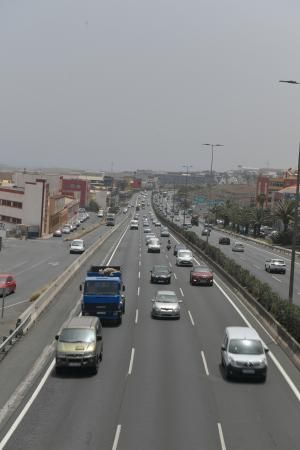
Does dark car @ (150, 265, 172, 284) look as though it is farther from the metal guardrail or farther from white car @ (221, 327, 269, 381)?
white car @ (221, 327, 269, 381)

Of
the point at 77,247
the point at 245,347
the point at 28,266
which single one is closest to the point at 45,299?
the point at 245,347

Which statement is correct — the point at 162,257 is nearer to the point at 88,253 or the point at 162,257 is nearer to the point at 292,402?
the point at 88,253

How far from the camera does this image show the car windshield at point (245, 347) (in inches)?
896

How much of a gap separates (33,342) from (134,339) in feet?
13.9

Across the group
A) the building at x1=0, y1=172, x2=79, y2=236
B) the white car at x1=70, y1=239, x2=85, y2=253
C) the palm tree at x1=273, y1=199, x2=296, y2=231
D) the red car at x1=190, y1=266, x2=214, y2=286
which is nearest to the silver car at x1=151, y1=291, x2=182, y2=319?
the red car at x1=190, y1=266, x2=214, y2=286

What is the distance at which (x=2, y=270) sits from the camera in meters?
60.6

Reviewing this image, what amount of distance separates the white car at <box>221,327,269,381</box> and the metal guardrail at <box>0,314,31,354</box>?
8066mm

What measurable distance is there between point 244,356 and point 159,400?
412 centimetres

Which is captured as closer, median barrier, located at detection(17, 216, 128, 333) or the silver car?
median barrier, located at detection(17, 216, 128, 333)

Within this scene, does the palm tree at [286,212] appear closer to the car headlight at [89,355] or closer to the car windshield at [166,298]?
the car windshield at [166,298]

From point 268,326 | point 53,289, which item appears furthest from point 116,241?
point 268,326

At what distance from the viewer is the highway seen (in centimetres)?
1619

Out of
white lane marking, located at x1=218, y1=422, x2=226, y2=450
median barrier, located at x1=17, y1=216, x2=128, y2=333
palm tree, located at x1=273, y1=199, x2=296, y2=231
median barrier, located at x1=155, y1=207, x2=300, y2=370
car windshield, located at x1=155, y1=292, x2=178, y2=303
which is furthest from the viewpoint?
palm tree, located at x1=273, y1=199, x2=296, y2=231

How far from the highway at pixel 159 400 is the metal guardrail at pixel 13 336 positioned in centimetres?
45
